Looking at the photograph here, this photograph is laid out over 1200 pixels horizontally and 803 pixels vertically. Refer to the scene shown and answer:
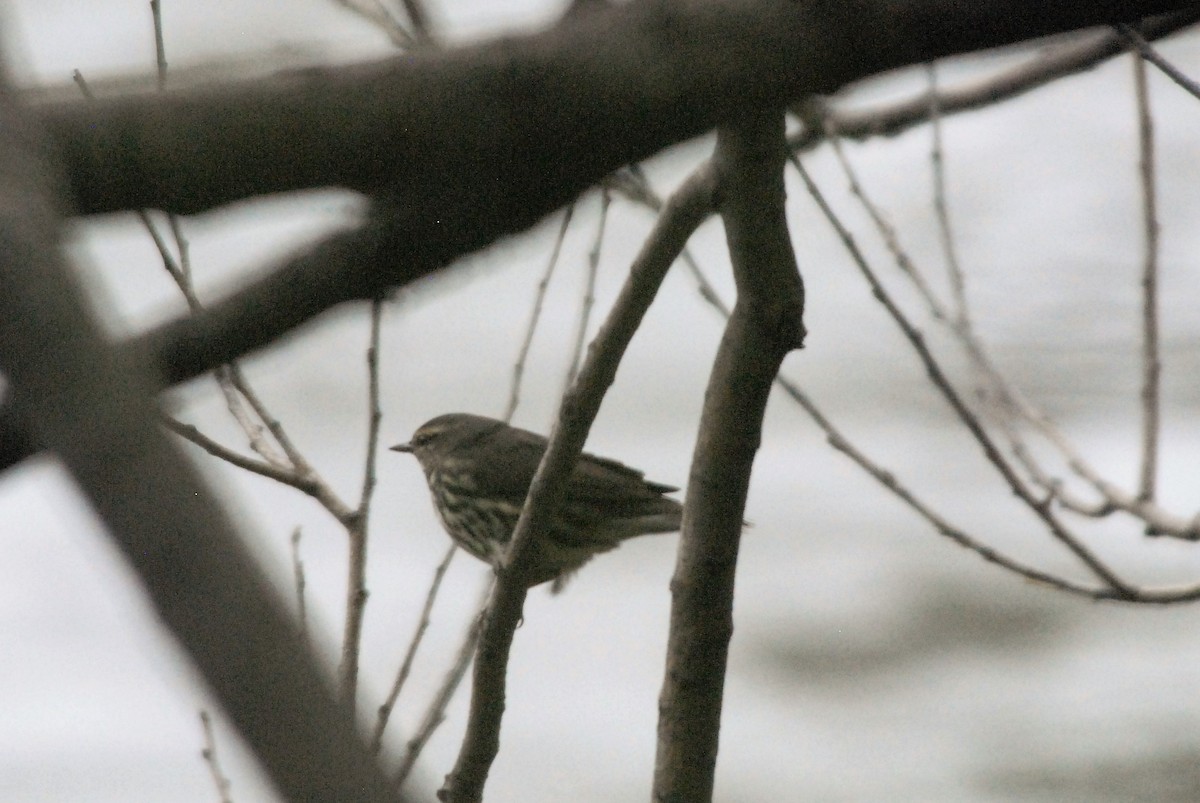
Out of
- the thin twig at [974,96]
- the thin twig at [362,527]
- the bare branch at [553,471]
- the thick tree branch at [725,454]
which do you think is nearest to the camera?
the thick tree branch at [725,454]

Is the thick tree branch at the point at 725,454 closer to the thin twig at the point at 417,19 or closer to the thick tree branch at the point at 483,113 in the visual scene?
the thin twig at the point at 417,19

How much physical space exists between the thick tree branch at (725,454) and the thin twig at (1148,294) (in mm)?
1281

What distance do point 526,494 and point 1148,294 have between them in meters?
2.59

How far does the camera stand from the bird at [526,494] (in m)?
6.45

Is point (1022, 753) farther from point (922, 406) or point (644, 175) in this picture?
point (644, 175)

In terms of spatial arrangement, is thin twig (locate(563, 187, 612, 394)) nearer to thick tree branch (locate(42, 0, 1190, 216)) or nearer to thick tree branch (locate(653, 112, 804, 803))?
thick tree branch (locate(653, 112, 804, 803))

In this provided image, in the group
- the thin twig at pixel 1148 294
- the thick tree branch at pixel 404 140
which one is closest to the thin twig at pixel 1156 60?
the thin twig at pixel 1148 294

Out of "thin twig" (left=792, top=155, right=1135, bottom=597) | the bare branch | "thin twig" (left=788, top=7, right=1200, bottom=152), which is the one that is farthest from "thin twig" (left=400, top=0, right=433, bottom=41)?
"thin twig" (left=788, top=7, right=1200, bottom=152)

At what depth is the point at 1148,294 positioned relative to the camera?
4.18m

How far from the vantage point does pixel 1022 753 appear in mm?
14312

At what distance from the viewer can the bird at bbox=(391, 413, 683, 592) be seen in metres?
6.45

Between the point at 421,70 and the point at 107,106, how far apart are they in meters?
0.25

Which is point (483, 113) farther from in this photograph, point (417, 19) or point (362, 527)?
point (362, 527)

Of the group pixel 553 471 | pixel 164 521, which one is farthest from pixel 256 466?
pixel 164 521
